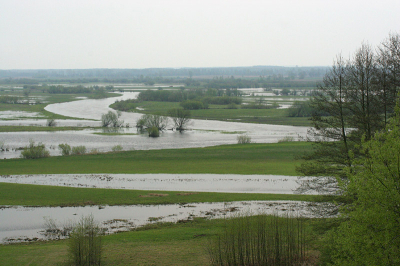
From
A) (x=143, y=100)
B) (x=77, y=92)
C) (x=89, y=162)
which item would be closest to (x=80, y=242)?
(x=89, y=162)

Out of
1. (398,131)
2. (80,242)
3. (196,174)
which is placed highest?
(398,131)

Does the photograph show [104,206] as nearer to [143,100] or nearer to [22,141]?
[22,141]

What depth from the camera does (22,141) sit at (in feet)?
198

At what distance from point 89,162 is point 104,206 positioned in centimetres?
1795

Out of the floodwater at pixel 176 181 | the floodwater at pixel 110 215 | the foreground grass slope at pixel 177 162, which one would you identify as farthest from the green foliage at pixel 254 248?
the foreground grass slope at pixel 177 162

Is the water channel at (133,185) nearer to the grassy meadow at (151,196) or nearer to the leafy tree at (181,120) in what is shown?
the grassy meadow at (151,196)

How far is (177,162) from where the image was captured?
4428 centimetres

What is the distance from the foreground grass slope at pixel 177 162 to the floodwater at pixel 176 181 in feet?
5.60

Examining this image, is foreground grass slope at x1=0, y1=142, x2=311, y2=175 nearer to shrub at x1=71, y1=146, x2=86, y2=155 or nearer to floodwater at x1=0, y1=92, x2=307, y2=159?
shrub at x1=71, y1=146, x2=86, y2=155

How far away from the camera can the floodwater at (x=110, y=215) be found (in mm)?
22434

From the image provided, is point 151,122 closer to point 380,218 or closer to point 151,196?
point 151,196

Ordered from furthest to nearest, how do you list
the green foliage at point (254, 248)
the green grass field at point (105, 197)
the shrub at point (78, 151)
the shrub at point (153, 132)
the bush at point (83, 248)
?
the shrub at point (153, 132) < the shrub at point (78, 151) < the green grass field at point (105, 197) < the bush at point (83, 248) < the green foliage at point (254, 248)

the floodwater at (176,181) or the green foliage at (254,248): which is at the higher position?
the green foliage at (254,248)

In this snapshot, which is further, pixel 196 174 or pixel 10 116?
pixel 10 116
